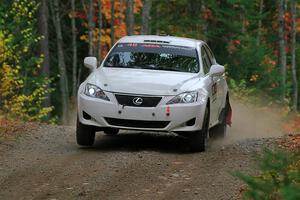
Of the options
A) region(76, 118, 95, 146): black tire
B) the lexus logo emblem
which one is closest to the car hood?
the lexus logo emblem

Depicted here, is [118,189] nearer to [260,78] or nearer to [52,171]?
[52,171]

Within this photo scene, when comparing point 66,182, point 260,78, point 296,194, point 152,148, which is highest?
point 296,194

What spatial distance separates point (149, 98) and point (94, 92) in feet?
2.81

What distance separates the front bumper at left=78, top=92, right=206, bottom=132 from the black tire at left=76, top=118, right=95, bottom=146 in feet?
1.13

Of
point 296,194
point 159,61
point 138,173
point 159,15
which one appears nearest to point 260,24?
point 159,15

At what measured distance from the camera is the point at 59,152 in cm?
1243

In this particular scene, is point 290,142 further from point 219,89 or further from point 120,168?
point 120,168

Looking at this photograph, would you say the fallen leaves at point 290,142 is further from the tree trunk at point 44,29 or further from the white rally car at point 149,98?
the tree trunk at point 44,29

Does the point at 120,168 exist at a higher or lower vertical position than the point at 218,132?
higher

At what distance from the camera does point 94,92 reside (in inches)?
488

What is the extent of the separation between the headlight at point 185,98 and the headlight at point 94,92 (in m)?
1.00

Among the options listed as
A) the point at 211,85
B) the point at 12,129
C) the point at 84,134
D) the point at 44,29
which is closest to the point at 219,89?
the point at 211,85

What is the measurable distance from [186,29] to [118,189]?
29761mm

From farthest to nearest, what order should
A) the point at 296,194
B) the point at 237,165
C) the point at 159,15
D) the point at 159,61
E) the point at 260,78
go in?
the point at 159,15
the point at 260,78
the point at 159,61
the point at 237,165
the point at 296,194
